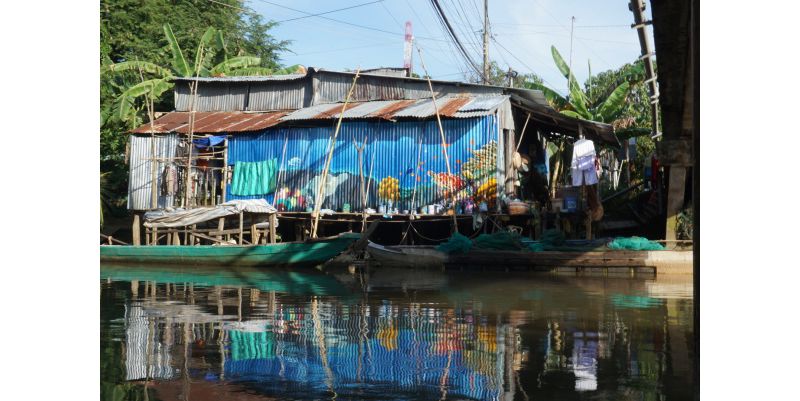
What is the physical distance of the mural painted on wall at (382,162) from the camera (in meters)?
22.1

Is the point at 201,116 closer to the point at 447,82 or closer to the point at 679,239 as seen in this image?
the point at 447,82

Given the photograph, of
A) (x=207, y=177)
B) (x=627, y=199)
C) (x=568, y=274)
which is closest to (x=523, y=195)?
(x=627, y=199)

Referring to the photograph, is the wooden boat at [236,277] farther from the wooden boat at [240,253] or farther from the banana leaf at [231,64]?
the banana leaf at [231,64]

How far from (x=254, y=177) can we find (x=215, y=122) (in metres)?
2.85

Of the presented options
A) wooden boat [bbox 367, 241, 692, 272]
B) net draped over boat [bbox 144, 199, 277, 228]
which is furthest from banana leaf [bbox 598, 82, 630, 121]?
net draped over boat [bbox 144, 199, 277, 228]

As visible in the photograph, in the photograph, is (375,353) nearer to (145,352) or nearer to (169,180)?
(145,352)

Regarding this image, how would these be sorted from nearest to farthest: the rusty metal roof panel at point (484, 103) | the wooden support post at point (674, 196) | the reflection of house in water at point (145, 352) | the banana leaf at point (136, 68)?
the reflection of house in water at point (145, 352) → the wooden support post at point (674, 196) → the rusty metal roof panel at point (484, 103) → the banana leaf at point (136, 68)

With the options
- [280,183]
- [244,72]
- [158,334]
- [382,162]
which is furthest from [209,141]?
[158,334]

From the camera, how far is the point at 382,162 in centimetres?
2322

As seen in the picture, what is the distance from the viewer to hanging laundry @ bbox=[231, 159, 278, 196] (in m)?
24.6

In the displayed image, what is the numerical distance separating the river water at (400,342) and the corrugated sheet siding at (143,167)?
31.8 ft

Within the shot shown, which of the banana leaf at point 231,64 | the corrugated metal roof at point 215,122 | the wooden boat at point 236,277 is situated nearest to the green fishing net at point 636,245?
the wooden boat at point 236,277

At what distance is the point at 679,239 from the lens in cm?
1912

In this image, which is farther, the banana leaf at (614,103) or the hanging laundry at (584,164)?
the banana leaf at (614,103)
